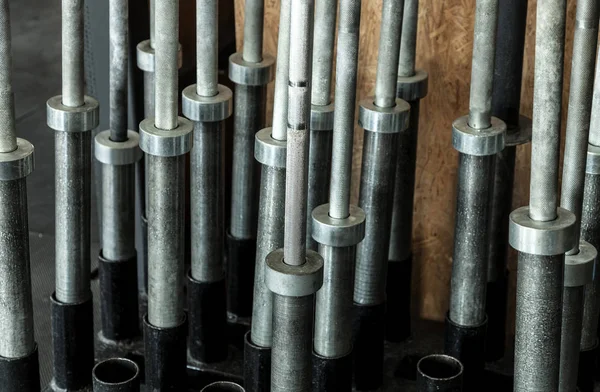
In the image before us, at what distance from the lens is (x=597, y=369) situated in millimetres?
2322

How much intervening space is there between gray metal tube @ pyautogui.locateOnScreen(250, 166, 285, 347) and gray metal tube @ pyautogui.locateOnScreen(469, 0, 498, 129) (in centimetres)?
32

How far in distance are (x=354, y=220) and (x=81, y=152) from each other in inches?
19.3

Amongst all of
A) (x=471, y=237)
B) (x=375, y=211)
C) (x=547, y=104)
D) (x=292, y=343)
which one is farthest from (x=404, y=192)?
(x=547, y=104)

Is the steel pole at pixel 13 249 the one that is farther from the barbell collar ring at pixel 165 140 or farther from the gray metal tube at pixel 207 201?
the gray metal tube at pixel 207 201

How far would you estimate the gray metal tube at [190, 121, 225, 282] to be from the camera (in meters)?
2.21

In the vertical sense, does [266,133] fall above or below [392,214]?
above

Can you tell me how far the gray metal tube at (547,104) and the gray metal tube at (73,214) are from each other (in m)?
0.78

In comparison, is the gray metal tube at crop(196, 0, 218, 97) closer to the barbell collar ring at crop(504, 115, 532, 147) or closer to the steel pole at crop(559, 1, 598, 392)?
the barbell collar ring at crop(504, 115, 532, 147)

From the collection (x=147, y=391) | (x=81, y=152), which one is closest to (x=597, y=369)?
(x=147, y=391)

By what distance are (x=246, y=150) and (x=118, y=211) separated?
0.83ft

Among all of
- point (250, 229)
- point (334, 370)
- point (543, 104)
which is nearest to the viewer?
point (543, 104)

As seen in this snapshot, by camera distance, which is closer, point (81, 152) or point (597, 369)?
point (81, 152)

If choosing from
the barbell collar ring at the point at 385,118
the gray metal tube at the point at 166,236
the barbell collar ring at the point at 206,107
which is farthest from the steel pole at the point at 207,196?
the barbell collar ring at the point at 385,118

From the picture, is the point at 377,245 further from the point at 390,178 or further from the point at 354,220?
the point at 354,220
